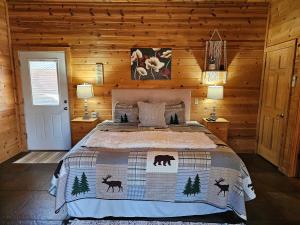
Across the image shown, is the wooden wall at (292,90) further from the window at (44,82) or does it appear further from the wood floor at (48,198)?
the window at (44,82)

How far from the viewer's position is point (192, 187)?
2.07 m

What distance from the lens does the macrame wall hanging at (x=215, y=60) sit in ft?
13.0

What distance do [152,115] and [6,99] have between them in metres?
2.80

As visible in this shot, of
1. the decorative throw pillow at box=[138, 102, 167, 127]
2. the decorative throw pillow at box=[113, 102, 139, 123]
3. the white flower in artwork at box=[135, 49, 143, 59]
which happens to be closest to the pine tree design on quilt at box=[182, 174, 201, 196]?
the decorative throw pillow at box=[138, 102, 167, 127]

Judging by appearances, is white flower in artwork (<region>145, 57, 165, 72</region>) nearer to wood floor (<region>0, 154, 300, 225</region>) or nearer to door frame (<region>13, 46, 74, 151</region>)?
door frame (<region>13, 46, 74, 151</region>)

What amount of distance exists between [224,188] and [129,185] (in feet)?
3.19

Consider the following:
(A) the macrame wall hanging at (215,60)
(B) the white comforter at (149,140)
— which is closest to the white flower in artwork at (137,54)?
(A) the macrame wall hanging at (215,60)

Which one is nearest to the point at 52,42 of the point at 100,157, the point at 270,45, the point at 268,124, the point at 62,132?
the point at 62,132

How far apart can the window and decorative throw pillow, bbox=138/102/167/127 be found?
1.88 meters

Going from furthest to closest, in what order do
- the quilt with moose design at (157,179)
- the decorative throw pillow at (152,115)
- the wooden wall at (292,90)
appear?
the decorative throw pillow at (152,115), the wooden wall at (292,90), the quilt with moose design at (157,179)

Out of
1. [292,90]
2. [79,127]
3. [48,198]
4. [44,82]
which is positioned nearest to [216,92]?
[292,90]

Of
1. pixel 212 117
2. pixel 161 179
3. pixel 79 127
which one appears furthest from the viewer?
pixel 212 117

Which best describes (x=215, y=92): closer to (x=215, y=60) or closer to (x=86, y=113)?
(x=215, y=60)

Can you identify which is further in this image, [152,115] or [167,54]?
[167,54]
